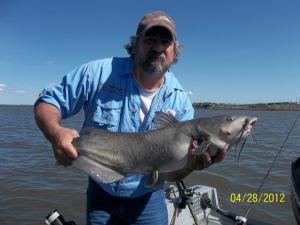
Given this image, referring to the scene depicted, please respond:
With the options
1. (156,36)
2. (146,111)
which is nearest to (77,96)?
(146,111)

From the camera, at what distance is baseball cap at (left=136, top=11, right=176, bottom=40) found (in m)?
4.05

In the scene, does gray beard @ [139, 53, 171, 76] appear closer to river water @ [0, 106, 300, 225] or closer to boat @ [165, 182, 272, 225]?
boat @ [165, 182, 272, 225]

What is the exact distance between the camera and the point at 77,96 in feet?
13.1

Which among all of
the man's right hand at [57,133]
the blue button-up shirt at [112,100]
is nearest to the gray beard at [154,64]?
the blue button-up shirt at [112,100]

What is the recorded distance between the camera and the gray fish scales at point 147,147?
363cm

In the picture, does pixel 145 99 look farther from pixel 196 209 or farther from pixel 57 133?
pixel 196 209

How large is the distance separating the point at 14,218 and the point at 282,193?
836cm

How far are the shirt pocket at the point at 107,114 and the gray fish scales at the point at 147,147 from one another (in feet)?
1.44

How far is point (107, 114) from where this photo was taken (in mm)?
4113

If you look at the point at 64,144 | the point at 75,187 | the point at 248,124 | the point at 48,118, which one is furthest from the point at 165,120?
the point at 75,187

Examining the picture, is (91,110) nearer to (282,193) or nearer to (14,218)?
(14,218)

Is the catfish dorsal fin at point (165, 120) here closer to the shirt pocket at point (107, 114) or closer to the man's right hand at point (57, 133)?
the shirt pocket at point (107, 114)

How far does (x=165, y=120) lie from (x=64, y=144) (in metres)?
1.05

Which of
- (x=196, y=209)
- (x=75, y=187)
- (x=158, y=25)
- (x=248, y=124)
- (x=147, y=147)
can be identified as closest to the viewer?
(x=248, y=124)
